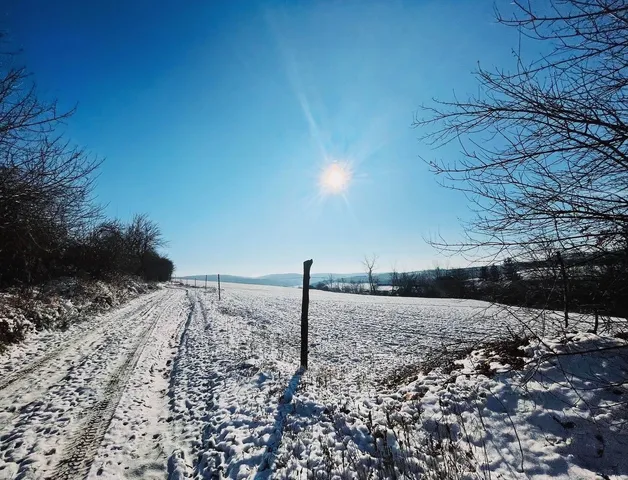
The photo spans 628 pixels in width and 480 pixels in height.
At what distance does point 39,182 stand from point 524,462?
10.6 metres

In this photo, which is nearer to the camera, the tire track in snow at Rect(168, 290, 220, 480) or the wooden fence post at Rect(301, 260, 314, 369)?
the tire track in snow at Rect(168, 290, 220, 480)

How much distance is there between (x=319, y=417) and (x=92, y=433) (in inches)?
146

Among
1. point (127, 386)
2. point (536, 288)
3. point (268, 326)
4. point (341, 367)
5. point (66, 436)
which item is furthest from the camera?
point (268, 326)

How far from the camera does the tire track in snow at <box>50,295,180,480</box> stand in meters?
3.77

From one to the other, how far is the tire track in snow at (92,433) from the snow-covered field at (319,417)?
0.08 feet

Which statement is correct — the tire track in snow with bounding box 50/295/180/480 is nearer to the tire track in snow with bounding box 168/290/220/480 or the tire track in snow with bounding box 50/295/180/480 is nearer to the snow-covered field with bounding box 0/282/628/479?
the snow-covered field with bounding box 0/282/628/479

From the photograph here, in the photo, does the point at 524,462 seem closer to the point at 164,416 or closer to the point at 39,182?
the point at 164,416

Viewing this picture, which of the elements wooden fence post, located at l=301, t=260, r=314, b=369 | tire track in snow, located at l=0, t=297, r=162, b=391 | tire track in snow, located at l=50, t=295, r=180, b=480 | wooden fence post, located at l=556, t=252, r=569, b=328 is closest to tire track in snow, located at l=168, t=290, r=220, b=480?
tire track in snow, located at l=50, t=295, r=180, b=480

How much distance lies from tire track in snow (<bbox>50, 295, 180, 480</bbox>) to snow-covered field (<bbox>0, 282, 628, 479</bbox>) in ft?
0.08

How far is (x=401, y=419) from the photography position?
15.7 ft

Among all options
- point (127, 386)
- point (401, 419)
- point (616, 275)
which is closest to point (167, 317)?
point (127, 386)

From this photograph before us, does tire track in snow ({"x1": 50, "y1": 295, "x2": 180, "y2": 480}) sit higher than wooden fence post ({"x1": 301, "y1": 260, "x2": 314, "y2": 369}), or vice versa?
wooden fence post ({"x1": 301, "y1": 260, "x2": 314, "y2": 369})

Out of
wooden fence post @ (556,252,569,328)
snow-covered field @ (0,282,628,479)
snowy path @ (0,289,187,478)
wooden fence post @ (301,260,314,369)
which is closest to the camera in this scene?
wooden fence post @ (556,252,569,328)

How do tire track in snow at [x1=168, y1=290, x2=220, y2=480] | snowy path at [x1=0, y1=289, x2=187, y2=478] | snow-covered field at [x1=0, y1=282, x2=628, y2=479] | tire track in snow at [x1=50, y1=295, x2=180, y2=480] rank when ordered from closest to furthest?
snow-covered field at [x1=0, y1=282, x2=628, y2=479], tire track in snow at [x1=50, y1=295, x2=180, y2=480], snowy path at [x1=0, y1=289, x2=187, y2=478], tire track in snow at [x1=168, y1=290, x2=220, y2=480]
